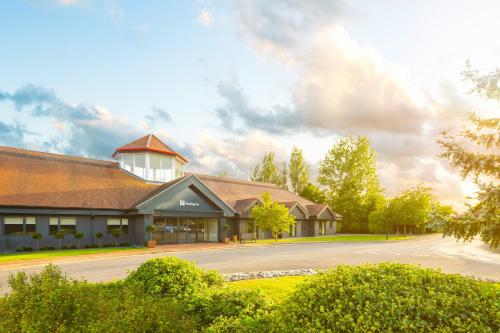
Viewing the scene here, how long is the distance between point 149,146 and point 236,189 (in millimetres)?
15584

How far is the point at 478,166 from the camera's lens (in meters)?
9.52

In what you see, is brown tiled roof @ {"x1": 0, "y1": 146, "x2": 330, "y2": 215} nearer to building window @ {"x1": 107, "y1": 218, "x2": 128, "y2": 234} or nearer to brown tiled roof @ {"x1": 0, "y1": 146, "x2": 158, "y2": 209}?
brown tiled roof @ {"x1": 0, "y1": 146, "x2": 158, "y2": 209}

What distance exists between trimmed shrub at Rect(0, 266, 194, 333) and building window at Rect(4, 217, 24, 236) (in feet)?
73.3

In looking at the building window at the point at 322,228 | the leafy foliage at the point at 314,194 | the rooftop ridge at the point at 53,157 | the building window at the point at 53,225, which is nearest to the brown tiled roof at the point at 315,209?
the building window at the point at 322,228

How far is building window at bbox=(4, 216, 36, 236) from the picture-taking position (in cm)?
2704

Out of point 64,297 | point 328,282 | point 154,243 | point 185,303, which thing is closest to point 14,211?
point 154,243

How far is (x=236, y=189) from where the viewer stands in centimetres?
5103

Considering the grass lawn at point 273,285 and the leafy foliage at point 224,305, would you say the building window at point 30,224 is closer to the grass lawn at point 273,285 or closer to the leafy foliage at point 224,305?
the grass lawn at point 273,285

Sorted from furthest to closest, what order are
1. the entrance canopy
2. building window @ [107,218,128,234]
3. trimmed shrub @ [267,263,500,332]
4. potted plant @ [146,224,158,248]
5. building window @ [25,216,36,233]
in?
the entrance canopy
building window @ [107,218,128,234]
potted plant @ [146,224,158,248]
building window @ [25,216,36,233]
trimmed shrub @ [267,263,500,332]

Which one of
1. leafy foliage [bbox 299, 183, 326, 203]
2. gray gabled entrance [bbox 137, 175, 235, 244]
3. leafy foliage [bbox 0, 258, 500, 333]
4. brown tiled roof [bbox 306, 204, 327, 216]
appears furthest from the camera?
leafy foliage [bbox 299, 183, 326, 203]

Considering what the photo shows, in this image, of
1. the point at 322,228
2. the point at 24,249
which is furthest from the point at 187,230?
the point at 322,228

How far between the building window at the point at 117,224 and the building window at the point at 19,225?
20.1 feet

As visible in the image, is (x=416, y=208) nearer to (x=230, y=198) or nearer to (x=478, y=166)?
(x=230, y=198)

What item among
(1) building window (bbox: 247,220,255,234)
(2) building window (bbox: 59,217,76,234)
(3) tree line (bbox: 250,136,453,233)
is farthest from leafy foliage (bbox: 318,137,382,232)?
(2) building window (bbox: 59,217,76,234)
